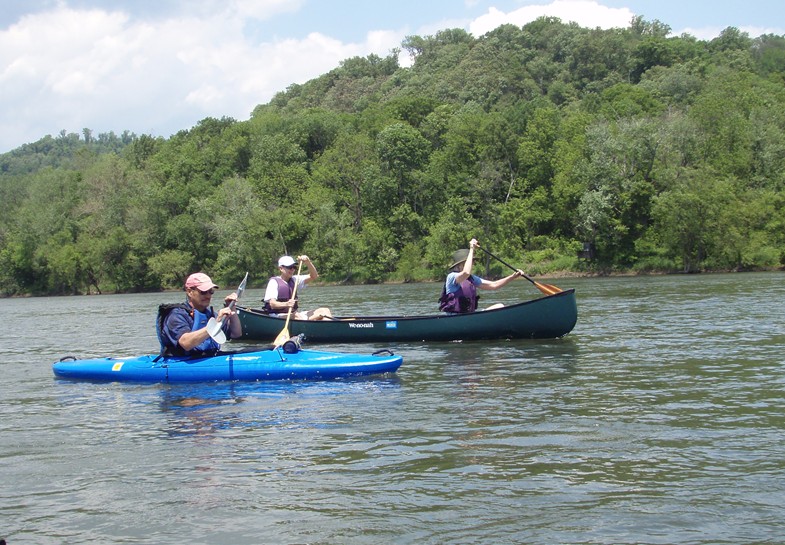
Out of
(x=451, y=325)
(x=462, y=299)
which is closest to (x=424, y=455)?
(x=451, y=325)

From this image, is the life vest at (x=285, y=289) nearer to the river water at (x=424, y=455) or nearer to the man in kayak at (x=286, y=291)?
the man in kayak at (x=286, y=291)

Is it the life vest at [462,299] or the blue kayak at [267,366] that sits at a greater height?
the life vest at [462,299]

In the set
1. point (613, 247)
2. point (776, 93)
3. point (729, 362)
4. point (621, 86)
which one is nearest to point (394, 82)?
point (621, 86)

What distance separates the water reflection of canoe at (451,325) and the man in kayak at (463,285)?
39 centimetres

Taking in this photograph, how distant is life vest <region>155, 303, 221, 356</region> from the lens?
10.7 m

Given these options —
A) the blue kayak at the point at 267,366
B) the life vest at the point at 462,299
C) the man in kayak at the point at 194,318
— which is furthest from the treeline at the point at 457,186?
the man in kayak at the point at 194,318

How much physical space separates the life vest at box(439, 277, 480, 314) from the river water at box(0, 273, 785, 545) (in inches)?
94.7

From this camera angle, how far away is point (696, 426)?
7547 millimetres

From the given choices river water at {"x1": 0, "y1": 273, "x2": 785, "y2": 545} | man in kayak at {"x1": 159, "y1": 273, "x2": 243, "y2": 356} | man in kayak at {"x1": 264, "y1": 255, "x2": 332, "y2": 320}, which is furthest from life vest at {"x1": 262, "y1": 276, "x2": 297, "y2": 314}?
man in kayak at {"x1": 159, "y1": 273, "x2": 243, "y2": 356}

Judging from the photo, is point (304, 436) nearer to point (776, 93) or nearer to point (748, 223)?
point (748, 223)

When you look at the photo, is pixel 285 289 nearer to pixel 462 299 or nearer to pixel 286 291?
pixel 286 291

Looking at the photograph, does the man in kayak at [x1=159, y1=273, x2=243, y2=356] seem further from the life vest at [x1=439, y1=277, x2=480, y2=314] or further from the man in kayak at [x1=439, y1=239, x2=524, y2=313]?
the life vest at [x1=439, y1=277, x2=480, y2=314]

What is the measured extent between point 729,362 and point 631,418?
4.20m

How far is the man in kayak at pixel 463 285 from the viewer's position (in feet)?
47.2
